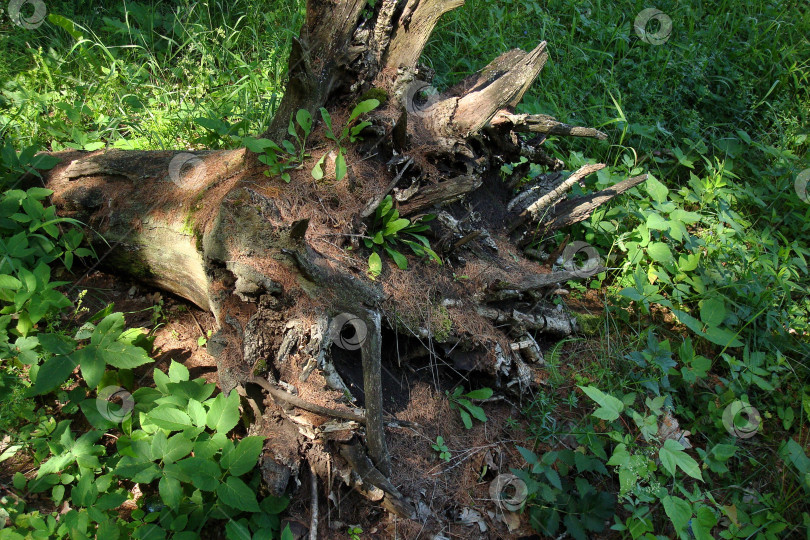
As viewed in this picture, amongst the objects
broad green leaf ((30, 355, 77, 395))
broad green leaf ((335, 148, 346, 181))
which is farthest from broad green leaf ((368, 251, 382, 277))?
broad green leaf ((30, 355, 77, 395))

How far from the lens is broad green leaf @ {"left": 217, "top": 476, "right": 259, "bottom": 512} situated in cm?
188

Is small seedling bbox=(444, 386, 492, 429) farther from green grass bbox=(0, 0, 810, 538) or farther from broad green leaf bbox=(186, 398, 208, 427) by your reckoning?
broad green leaf bbox=(186, 398, 208, 427)

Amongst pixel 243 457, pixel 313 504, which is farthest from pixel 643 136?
pixel 243 457

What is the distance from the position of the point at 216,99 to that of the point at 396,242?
2257 millimetres

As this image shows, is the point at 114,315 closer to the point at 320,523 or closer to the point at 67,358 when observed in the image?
the point at 67,358

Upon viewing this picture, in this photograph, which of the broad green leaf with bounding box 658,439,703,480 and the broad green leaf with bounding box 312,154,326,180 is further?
the broad green leaf with bounding box 312,154,326,180

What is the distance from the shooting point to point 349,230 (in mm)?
2775

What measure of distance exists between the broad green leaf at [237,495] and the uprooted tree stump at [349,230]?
14 centimetres

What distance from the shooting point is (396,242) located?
2938mm

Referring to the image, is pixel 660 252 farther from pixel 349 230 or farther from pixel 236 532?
pixel 236 532

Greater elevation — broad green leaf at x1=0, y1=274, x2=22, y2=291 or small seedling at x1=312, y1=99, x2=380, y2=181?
small seedling at x1=312, y1=99, x2=380, y2=181

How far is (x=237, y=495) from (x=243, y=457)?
5.0 inches

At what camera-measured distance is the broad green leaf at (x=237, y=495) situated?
6.17ft

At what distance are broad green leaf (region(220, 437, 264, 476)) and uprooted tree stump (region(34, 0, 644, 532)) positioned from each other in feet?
0.45
